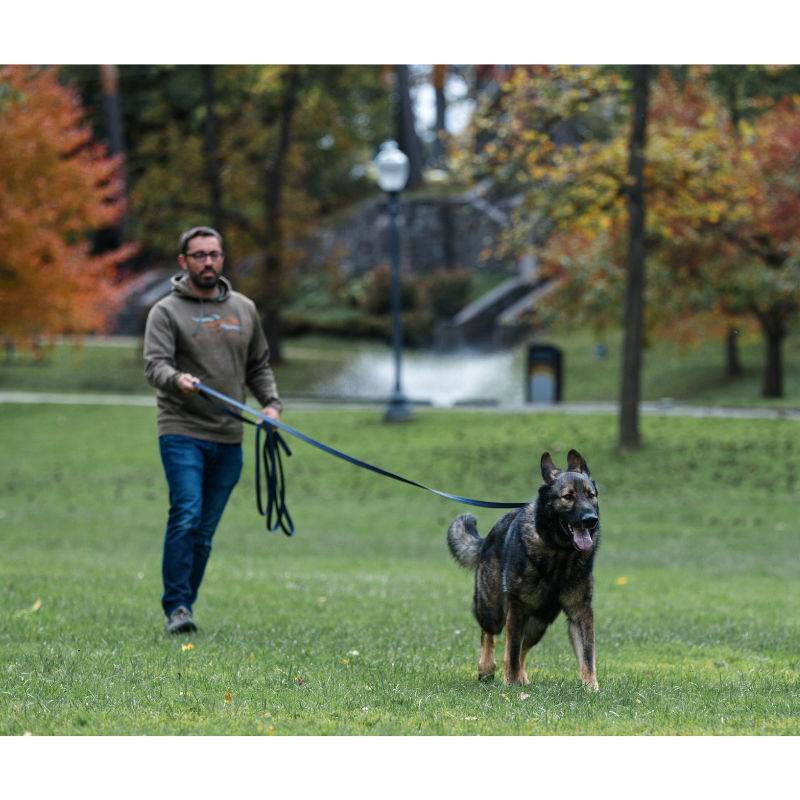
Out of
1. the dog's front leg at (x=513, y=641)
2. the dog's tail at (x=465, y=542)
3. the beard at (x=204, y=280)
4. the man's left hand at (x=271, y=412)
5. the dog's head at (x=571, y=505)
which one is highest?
the beard at (x=204, y=280)

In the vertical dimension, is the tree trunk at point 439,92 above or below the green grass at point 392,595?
above

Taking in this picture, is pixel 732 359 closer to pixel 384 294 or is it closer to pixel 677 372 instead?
pixel 677 372

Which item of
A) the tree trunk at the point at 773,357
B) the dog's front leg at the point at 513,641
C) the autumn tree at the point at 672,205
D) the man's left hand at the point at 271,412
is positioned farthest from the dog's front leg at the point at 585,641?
the tree trunk at the point at 773,357

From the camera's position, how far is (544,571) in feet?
15.8

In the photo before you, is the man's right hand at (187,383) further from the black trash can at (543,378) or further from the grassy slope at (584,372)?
the grassy slope at (584,372)

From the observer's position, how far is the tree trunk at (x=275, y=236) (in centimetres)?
3108

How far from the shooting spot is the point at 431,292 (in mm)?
37312

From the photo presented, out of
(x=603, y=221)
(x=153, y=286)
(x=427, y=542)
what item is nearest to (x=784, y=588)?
(x=427, y=542)

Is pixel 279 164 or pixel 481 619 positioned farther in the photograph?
pixel 279 164

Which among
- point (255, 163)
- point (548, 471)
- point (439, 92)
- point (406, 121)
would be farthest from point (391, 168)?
point (439, 92)

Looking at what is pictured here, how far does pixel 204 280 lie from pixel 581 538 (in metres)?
2.82

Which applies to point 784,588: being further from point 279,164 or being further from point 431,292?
point 431,292

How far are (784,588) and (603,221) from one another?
889 centimetres

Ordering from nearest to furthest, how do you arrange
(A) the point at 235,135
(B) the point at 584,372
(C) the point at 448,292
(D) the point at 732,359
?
(D) the point at 732,359 < (B) the point at 584,372 < (A) the point at 235,135 < (C) the point at 448,292
